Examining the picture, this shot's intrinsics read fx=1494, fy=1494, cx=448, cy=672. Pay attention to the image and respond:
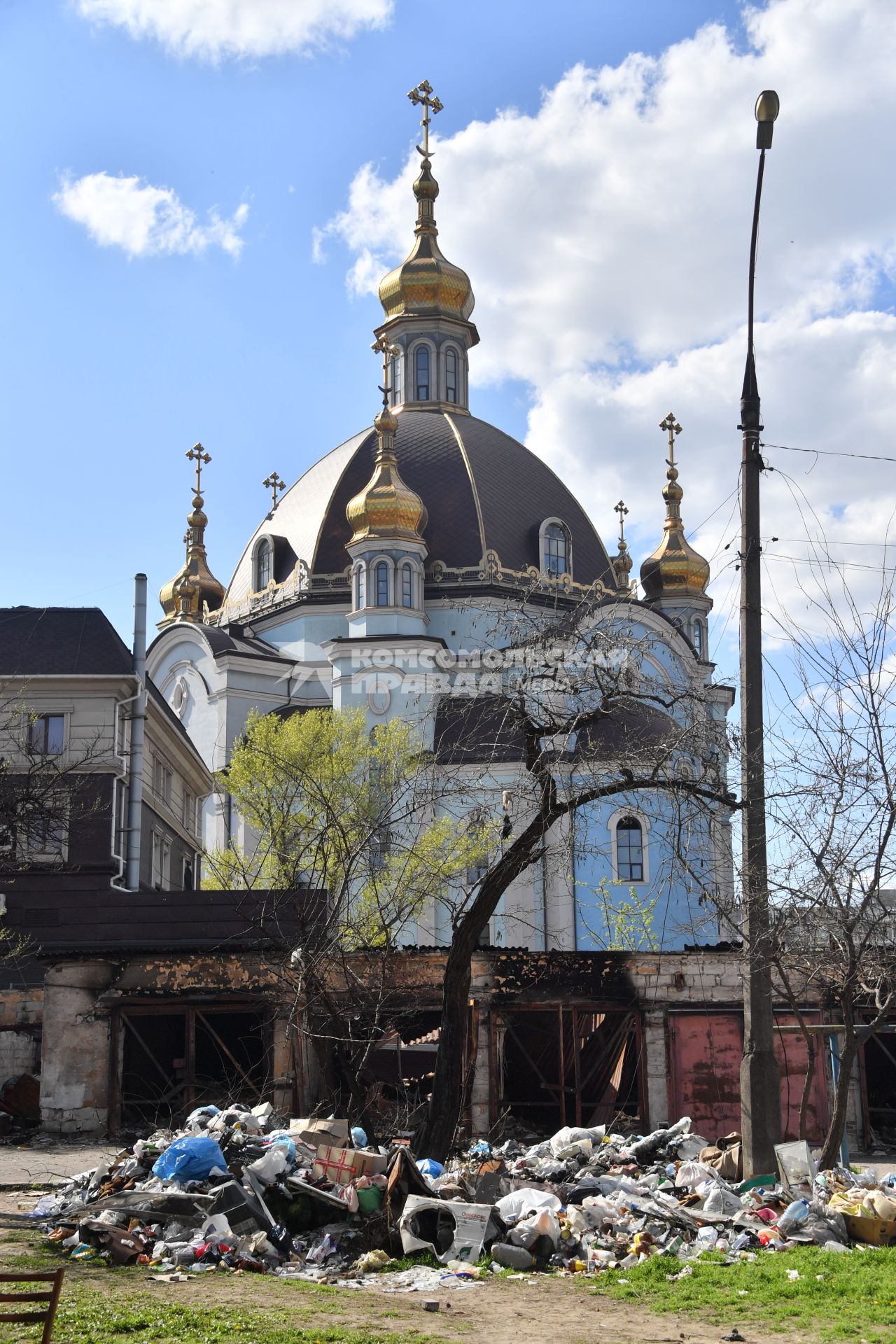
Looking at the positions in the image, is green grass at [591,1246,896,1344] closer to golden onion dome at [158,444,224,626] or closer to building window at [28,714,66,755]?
building window at [28,714,66,755]

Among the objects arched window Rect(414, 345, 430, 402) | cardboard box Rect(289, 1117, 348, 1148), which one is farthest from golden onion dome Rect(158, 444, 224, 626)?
cardboard box Rect(289, 1117, 348, 1148)

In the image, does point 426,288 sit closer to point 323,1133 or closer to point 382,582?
point 382,582

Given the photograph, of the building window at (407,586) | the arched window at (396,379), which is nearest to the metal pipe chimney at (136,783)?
the building window at (407,586)

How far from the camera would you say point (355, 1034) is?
1706 cm

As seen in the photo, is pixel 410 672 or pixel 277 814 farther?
pixel 410 672

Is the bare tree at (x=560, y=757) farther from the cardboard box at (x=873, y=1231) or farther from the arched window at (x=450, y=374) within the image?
the arched window at (x=450, y=374)

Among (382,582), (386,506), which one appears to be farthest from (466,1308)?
(386,506)

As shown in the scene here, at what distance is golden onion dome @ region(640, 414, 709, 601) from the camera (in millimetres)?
50469

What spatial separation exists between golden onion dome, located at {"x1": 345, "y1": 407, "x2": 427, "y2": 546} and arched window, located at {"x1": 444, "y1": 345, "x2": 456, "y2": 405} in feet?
28.5

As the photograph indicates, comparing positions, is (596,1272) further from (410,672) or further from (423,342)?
(423,342)

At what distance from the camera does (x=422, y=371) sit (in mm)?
51969

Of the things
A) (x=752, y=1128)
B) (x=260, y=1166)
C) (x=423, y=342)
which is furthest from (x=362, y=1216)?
(x=423, y=342)

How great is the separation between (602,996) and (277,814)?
13436mm

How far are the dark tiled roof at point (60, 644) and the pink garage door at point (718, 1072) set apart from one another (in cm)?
1336
